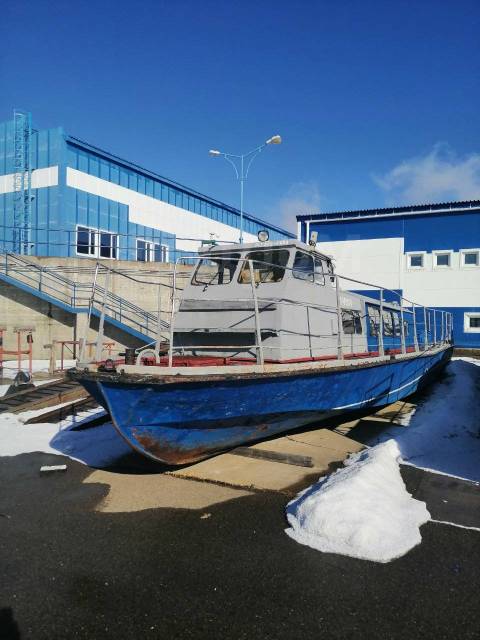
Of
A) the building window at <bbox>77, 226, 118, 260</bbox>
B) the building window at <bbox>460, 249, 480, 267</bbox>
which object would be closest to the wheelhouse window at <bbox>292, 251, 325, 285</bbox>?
the building window at <bbox>77, 226, 118, 260</bbox>

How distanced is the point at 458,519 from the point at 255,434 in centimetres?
258

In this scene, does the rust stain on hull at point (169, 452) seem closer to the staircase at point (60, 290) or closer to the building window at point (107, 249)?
the staircase at point (60, 290)

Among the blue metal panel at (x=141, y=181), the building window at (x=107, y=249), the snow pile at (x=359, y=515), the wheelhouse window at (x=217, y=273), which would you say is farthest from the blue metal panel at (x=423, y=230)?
the snow pile at (x=359, y=515)

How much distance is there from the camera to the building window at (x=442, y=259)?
20709 millimetres

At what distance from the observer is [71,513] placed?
441 centimetres

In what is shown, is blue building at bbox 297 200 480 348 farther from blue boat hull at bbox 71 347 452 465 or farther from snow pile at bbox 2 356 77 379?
blue boat hull at bbox 71 347 452 465

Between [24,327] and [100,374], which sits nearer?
[100,374]

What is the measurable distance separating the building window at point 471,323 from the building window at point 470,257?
Answer: 7.55ft

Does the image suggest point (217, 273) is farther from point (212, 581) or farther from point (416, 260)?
point (416, 260)

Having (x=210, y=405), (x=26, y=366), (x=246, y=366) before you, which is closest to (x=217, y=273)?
(x=246, y=366)

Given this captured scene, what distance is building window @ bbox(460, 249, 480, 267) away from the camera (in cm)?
2030

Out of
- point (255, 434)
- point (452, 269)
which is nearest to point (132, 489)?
point (255, 434)

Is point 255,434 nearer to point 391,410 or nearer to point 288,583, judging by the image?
point 288,583

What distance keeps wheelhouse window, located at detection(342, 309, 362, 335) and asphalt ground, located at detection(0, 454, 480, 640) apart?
4762 millimetres
